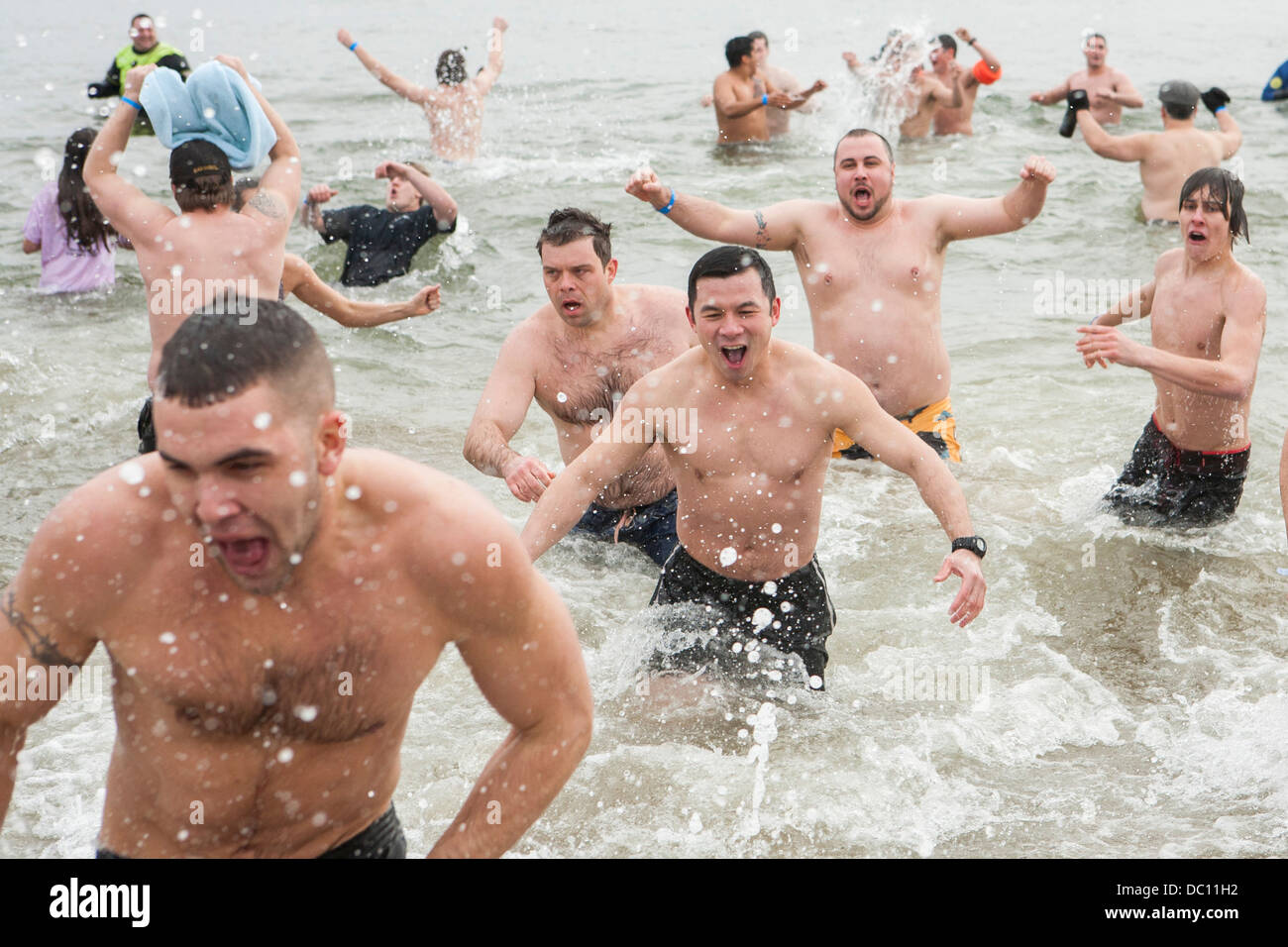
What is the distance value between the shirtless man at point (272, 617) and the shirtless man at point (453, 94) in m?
10.0

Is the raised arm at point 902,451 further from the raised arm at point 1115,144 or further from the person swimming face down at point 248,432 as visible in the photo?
the raised arm at point 1115,144

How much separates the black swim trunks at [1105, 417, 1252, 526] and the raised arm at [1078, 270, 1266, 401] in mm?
410

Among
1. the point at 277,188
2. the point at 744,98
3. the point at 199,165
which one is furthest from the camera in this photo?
the point at 744,98

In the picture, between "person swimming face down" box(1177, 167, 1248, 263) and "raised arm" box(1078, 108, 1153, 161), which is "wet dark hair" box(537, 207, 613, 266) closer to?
"person swimming face down" box(1177, 167, 1248, 263)

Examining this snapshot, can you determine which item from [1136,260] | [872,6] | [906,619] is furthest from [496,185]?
[872,6]

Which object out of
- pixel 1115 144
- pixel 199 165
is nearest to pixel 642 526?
pixel 199 165

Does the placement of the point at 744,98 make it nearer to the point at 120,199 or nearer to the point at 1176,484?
the point at 1176,484

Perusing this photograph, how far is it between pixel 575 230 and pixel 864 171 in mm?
1563

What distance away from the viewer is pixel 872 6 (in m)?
27.8

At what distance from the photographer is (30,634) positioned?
192cm

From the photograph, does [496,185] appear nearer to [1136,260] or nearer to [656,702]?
[1136,260]

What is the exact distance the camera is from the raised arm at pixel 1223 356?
15.1 feet

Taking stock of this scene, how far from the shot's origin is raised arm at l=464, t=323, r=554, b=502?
4.71 meters

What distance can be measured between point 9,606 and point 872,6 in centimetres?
2844
